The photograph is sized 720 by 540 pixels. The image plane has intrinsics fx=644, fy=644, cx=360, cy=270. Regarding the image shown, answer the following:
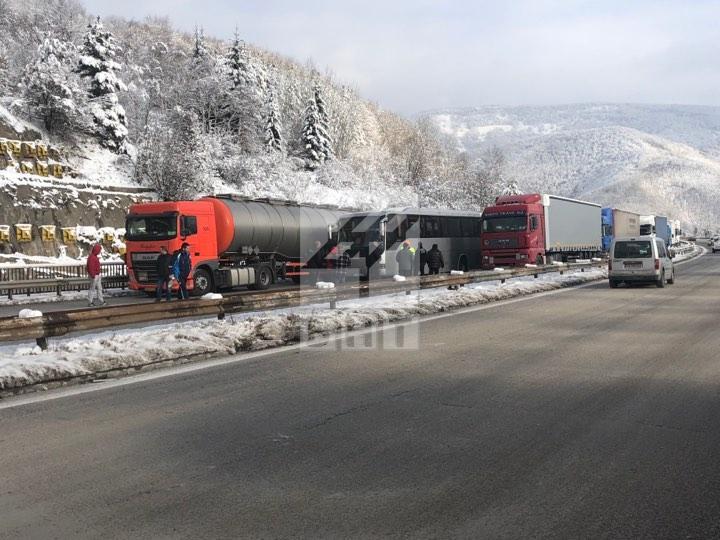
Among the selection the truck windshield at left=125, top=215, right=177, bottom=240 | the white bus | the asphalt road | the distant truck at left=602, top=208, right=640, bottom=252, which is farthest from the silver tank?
the distant truck at left=602, top=208, right=640, bottom=252

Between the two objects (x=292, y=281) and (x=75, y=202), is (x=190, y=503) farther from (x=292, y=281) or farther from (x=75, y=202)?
(x=75, y=202)

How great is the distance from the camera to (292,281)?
3077 centimetres

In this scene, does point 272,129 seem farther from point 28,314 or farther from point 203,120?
point 28,314

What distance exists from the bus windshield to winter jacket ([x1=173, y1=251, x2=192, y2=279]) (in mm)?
9063

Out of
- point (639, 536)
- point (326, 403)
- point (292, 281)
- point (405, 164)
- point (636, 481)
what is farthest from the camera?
point (405, 164)

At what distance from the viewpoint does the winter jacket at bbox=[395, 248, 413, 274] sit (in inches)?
1126

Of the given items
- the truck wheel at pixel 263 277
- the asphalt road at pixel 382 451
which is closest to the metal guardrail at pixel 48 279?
the truck wheel at pixel 263 277

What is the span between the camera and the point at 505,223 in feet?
105

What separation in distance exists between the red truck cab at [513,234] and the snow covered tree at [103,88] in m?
32.2

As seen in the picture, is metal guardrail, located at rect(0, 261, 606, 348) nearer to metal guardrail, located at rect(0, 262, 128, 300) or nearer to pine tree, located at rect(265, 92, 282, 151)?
metal guardrail, located at rect(0, 262, 128, 300)

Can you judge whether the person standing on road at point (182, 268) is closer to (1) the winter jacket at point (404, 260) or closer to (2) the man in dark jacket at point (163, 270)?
(2) the man in dark jacket at point (163, 270)

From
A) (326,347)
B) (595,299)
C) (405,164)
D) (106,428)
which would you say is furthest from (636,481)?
(405,164)

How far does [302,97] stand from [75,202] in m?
66.7

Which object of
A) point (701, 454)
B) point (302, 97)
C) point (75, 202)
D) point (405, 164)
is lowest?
point (701, 454)
